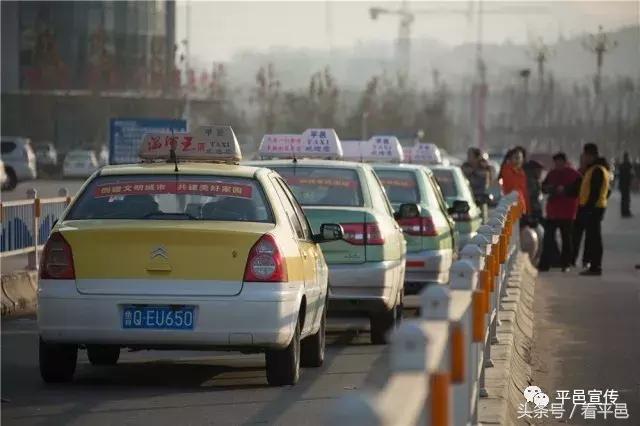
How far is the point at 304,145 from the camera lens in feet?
62.6

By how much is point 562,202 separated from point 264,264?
47.9 feet

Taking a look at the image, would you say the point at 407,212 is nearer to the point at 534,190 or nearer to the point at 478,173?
the point at 534,190

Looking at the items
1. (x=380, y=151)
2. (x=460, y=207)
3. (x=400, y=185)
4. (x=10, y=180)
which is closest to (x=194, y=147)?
(x=400, y=185)

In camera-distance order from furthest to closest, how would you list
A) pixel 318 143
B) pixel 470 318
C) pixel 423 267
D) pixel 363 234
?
pixel 318 143 → pixel 423 267 → pixel 363 234 → pixel 470 318

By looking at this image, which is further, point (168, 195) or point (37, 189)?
point (37, 189)

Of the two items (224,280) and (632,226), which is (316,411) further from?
(632,226)

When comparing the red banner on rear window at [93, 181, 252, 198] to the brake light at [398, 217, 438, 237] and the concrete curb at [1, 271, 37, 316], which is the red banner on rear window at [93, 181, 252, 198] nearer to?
the brake light at [398, 217, 438, 237]

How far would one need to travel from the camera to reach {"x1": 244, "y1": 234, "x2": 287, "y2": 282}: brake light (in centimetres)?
1024

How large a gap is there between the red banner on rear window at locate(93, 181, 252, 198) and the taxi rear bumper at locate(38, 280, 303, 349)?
890 mm

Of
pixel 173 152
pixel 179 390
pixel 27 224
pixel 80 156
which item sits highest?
pixel 173 152

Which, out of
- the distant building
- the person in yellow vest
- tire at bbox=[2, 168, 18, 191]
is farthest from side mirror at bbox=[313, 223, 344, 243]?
the distant building

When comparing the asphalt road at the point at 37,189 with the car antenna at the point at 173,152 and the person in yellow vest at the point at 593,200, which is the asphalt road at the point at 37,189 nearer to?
the person in yellow vest at the point at 593,200

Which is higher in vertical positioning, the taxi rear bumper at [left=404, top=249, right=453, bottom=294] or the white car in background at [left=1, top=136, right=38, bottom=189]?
the taxi rear bumper at [left=404, top=249, right=453, bottom=294]

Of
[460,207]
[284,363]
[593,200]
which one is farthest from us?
[593,200]
